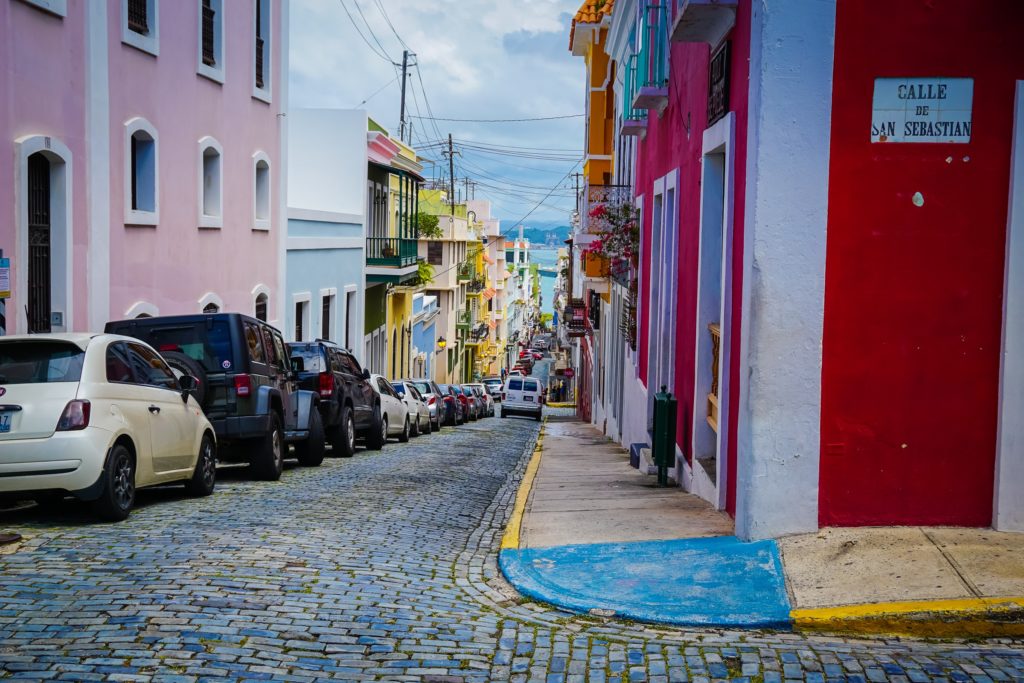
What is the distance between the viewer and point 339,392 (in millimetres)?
18328

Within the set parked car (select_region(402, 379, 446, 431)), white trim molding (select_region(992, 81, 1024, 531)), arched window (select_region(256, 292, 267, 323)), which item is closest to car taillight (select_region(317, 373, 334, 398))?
arched window (select_region(256, 292, 267, 323))

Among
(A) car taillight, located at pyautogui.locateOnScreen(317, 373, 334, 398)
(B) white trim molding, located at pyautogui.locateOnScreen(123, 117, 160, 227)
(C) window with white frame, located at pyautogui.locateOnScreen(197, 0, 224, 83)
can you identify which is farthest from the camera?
(C) window with white frame, located at pyautogui.locateOnScreen(197, 0, 224, 83)

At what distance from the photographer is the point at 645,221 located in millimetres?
17500

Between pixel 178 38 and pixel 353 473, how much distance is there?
9226 mm

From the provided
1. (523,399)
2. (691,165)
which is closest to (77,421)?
(691,165)

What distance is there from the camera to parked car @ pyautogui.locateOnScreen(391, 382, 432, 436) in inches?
1053

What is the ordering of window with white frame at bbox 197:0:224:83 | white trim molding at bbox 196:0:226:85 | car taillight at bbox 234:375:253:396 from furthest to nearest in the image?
white trim molding at bbox 196:0:226:85 < window with white frame at bbox 197:0:224:83 < car taillight at bbox 234:375:253:396

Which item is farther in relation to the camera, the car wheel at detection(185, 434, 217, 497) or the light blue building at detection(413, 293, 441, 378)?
the light blue building at detection(413, 293, 441, 378)

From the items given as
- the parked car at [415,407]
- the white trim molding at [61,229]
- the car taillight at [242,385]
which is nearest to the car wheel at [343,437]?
the white trim molding at [61,229]

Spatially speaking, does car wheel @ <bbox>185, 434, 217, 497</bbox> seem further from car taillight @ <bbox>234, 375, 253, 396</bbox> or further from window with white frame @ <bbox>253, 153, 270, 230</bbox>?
window with white frame @ <bbox>253, 153, 270, 230</bbox>

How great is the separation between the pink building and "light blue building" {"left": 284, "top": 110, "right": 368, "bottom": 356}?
536cm

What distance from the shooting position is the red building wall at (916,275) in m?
8.08

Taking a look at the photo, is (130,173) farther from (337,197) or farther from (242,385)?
(337,197)

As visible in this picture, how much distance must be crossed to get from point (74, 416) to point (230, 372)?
410cm
